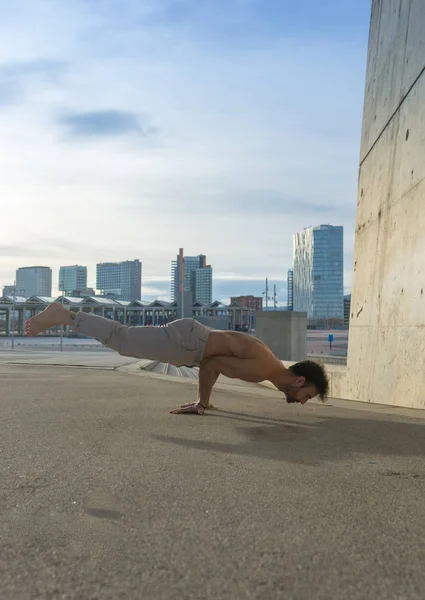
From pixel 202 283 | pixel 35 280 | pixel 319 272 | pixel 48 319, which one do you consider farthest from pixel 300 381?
A: pixel 35 280

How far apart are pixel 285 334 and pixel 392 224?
9234 millimetres

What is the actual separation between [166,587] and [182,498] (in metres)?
0.84

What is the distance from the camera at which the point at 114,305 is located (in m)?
87.6

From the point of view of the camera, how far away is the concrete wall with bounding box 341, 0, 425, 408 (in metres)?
5.87

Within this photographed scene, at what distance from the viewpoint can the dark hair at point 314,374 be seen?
489 centimetres

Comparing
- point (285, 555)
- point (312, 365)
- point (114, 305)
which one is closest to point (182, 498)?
point (285, 555)

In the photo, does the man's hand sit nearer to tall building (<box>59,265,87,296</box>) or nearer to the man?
the man

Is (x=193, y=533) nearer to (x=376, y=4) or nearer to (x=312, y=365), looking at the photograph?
(x=312, y=365)

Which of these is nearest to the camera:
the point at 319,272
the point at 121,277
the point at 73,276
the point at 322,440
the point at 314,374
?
the point at 322,440

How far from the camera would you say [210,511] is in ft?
7.04

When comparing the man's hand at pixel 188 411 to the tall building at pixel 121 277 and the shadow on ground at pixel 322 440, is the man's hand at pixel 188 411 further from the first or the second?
the tall building at pixel 121 277

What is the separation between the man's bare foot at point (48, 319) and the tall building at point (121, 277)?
17291 cm

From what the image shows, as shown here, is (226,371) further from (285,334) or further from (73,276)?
(73,276)

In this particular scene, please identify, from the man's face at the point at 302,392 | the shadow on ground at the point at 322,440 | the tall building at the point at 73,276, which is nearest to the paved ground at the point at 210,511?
the shadow on ground at the point at 322,440
